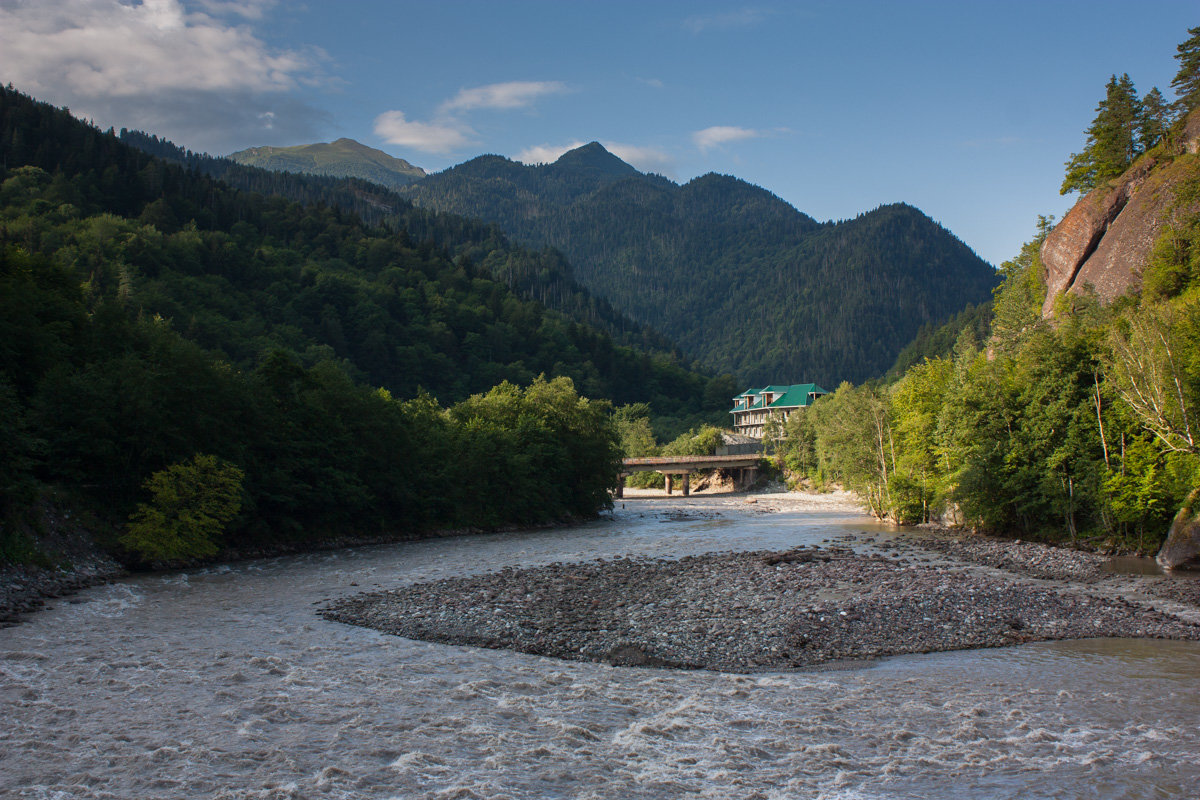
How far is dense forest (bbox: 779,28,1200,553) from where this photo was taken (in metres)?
35.6

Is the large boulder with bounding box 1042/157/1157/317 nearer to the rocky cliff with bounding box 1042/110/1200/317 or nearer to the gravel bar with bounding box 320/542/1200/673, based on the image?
the rocky cliff with bounding box 1042/110/1200/317

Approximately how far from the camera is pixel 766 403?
189000mm

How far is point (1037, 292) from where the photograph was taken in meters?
70.0

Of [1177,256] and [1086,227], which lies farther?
[1086,227]

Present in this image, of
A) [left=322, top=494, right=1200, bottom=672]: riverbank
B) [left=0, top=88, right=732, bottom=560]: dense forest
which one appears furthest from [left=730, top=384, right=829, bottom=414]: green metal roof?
[left=322, top=494, right=1200, bottom=672]: riverbank

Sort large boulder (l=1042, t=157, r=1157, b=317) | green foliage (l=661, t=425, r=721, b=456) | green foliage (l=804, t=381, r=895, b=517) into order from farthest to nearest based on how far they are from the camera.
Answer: green foliage (l=661, t=425, r=721, b=456)
green foliage (l=804, t=381, r=895, b=517)
large boulder (l=1042, t=157, r=1157, b=317)

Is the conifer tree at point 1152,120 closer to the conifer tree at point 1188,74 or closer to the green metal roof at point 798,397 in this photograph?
the conifer tree at point 1188,74

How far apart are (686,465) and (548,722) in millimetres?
109593

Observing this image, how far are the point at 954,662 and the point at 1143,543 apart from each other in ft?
84.0

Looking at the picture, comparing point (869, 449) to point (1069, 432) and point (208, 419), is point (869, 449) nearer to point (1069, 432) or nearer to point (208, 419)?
point (1069, 432)

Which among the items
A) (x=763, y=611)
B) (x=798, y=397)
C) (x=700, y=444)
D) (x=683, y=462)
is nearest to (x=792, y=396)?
(x=798, y=397)

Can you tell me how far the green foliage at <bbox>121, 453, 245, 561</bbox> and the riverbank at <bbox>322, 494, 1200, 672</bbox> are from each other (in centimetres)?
1354

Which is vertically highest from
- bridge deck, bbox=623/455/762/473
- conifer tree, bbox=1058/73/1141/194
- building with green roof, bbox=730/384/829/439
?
conifer tree, bbox=1058/73/1141/194

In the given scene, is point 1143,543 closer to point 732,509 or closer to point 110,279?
point 732,509
